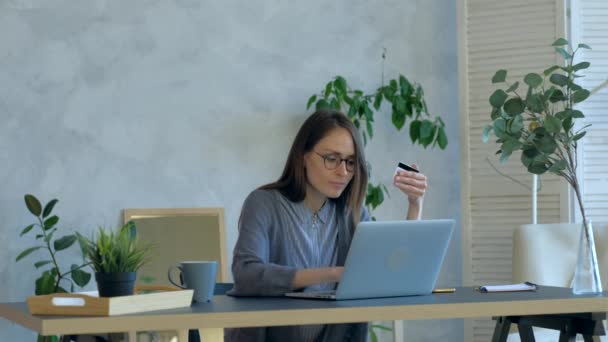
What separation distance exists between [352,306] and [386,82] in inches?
115

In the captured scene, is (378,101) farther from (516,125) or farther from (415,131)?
(516,125)

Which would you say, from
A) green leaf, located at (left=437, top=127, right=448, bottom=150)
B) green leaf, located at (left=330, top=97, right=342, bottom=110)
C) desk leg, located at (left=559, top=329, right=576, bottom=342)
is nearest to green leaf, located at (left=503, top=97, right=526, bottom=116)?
green leaf, located at (left=437, top=127, right=448, bottom=150)

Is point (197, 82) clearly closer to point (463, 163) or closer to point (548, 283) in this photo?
point (463, 163)

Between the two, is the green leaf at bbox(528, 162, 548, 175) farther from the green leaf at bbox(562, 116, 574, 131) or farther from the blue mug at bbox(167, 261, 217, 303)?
the blue mug at bbox(167, 261, 217, 303)

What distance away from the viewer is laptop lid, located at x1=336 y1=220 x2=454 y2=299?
2125 mm

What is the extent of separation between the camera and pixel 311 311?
1944 mm

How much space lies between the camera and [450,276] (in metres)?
4.85

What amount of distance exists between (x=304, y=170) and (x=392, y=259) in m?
0.70

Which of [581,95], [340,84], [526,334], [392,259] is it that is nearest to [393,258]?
[392,259]

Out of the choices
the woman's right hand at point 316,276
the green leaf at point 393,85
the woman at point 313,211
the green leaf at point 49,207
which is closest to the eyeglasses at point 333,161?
the woman at point 313,211

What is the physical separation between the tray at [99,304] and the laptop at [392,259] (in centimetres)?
39

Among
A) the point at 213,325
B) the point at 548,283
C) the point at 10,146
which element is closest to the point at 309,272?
the point at 213,325

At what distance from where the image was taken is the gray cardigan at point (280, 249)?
2.44 metres

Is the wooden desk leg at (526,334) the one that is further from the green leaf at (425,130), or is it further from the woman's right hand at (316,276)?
the green leaf at (425,130)
